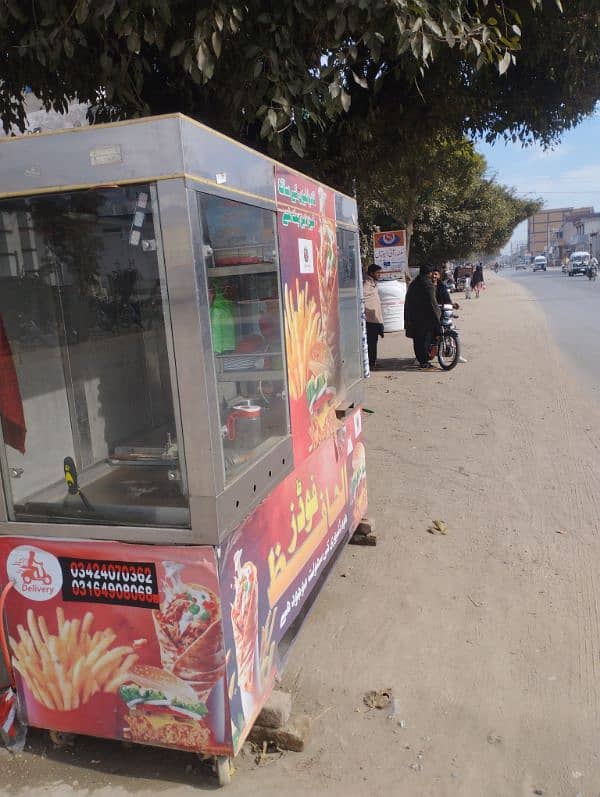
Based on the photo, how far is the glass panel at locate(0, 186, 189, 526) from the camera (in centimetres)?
228

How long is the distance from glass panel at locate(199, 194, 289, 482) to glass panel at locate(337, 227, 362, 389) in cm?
100

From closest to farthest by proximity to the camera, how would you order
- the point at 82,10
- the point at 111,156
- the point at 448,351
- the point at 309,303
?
1. the point at 111,156
2. the point at 309,303
3. the point at 82,10
4. the point at 448,351

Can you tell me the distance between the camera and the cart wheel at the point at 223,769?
2283 mm

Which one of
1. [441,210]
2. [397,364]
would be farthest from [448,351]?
[441,210]

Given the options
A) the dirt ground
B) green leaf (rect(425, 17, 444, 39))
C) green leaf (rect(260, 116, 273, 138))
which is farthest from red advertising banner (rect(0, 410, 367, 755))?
green leaf (rect(425, 17, 444, 39))

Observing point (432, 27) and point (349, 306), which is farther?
point (349, 306)

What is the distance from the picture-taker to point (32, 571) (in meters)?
2.32

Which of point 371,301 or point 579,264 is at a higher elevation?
point 579,264

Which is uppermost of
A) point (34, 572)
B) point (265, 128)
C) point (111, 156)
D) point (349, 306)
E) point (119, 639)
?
point (265, 128)

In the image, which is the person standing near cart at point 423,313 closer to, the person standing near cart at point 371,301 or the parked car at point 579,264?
the person standing near cart at point 371,301

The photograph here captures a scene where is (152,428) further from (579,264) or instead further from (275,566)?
(579,264)

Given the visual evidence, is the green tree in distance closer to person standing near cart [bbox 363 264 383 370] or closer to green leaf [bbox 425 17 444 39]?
person standing near cart [bbox 363 264 383 370]

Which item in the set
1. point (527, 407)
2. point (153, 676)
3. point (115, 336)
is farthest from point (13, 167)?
point (527, 407)

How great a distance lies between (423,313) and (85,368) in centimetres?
779
